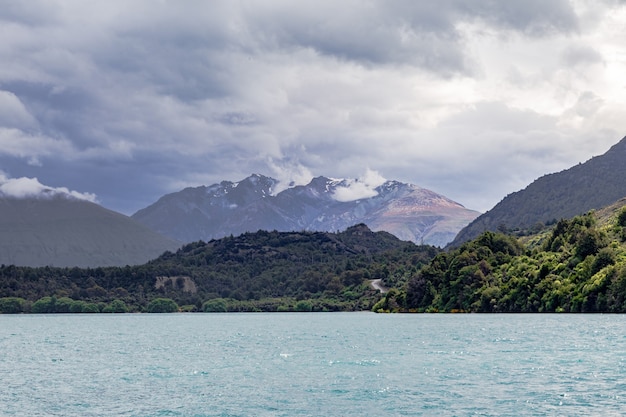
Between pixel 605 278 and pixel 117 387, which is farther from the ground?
pixel 605 278

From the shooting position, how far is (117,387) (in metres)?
67.6

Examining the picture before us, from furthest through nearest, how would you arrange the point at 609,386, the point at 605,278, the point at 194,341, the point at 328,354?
1. the point at 605,278
2. the point at 194,341
3. the point at 328,354
4. the point at 609,386

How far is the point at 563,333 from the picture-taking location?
375 ft

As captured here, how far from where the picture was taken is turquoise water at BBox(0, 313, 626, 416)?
5500 cm

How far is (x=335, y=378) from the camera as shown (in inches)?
2773

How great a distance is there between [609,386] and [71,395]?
40.2 m

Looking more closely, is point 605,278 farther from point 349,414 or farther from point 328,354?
point 349,414

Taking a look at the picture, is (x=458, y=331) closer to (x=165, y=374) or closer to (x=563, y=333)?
(x=563, y=333)

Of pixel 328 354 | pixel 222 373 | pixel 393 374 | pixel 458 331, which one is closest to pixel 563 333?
pixel 458 331

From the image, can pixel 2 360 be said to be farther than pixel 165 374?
Yes

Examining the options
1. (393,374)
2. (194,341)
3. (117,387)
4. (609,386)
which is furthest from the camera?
(194,341)

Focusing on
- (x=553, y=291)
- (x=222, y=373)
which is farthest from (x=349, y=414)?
(x=553, y=291)

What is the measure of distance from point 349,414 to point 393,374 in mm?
20636

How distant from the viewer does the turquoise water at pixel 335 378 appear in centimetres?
5500
